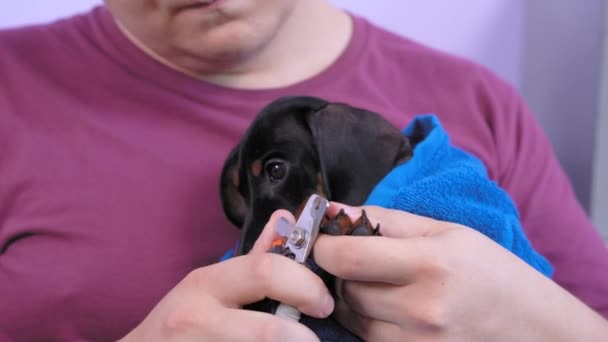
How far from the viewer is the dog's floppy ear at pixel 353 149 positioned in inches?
32.8

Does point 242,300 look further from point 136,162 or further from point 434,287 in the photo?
point 136,162

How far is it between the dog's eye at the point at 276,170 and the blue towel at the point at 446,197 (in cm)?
15

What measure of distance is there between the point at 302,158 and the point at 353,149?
82 millimetres

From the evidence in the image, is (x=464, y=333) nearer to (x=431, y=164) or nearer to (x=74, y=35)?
(x=431, y=164)

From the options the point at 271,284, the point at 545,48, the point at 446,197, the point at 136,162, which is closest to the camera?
the point at 271,284

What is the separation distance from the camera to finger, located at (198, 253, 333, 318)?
1.89 feet

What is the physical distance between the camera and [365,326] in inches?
26.0

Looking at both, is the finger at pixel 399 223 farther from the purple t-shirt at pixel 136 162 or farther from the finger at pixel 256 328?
the purple t-shirt at pixel 136 162

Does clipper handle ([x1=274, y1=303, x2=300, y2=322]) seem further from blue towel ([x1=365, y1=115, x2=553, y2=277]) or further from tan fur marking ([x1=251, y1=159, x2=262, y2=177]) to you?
tan fur marking ([x1=251, y1=159, x2=262, y2=177])

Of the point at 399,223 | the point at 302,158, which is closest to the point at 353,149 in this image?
the point at 302,158

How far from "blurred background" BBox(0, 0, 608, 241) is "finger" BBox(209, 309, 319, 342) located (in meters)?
1.03

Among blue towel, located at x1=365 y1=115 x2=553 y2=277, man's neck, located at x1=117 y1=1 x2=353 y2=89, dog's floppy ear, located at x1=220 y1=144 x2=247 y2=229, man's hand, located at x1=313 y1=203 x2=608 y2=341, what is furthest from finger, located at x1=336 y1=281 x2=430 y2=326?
man's neck, located at x1=117 y1=1 x2=353 y2=89

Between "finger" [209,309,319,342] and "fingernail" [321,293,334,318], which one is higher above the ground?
"fingernail" [321,293,334,318]

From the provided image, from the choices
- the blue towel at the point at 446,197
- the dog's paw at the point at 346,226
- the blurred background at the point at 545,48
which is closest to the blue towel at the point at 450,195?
the blue towel at the point at 446,197
